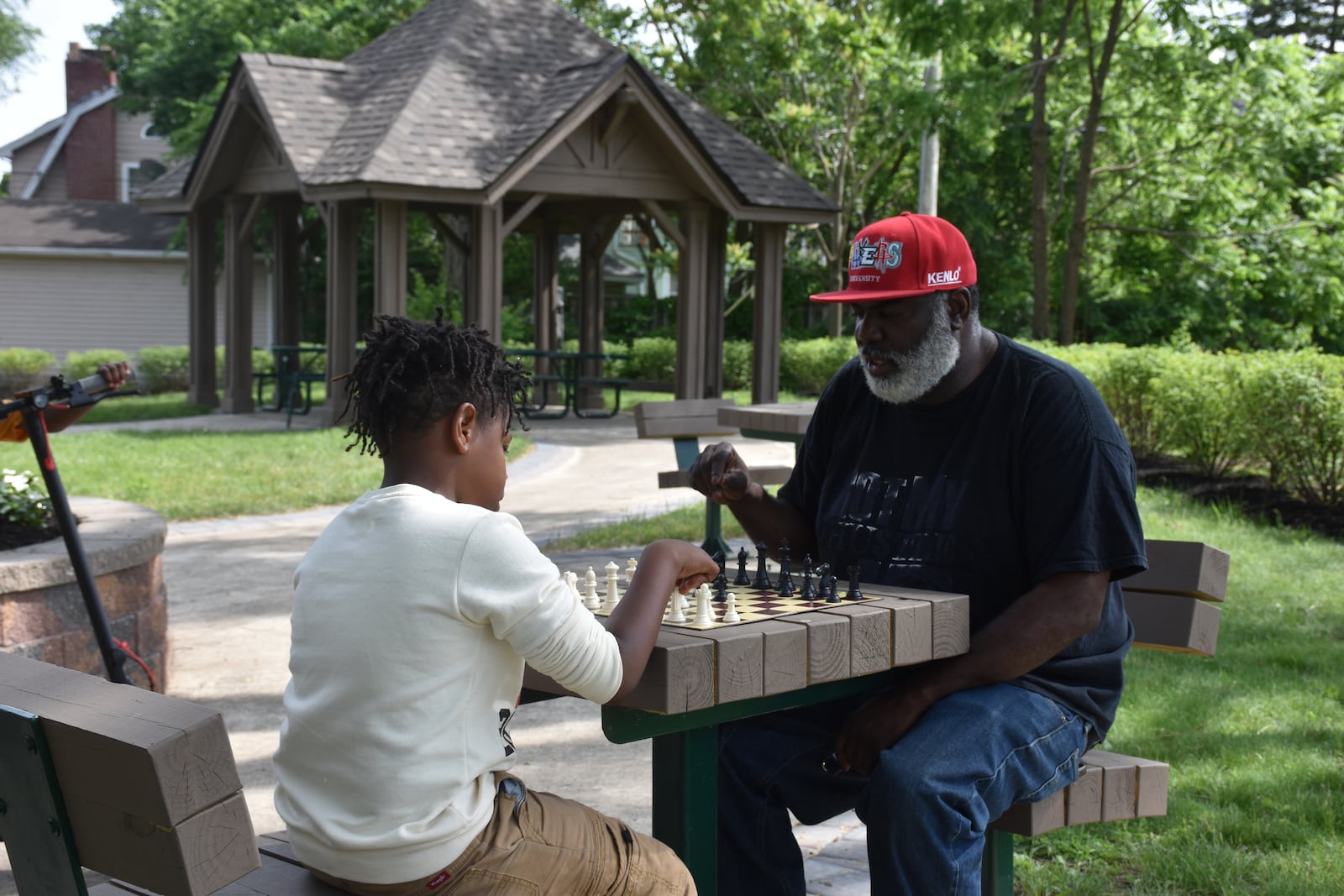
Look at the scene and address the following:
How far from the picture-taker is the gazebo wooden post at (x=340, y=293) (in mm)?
16781

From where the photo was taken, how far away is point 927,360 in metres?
3.30

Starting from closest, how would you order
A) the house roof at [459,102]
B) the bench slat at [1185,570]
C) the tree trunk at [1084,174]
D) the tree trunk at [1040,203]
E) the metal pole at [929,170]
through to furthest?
the bench slat at [1185,570] < the tree trunk at [1084,174] < the metal pole at [929,170] < the tree trunk at [1040,203] < the house roof at [459,102]

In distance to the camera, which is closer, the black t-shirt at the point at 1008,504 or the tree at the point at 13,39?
the black t-shirt at the point at 1008,504

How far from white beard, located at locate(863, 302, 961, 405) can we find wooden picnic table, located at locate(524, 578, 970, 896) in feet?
1.67

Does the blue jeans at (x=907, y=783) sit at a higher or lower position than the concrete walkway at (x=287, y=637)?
higher

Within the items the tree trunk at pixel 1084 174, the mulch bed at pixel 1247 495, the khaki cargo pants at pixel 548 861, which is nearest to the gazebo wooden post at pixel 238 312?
the tree trunk at pixel 1084 174

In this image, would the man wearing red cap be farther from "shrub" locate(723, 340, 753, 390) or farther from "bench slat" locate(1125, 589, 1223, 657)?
"shrub" locate(723, 340, 753, 390)

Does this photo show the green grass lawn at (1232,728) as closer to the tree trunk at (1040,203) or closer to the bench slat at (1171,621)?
the bench slat at (1171,621)

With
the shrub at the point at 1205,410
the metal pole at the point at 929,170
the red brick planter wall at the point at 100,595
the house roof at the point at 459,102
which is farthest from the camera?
the house roof at the point at 459,102

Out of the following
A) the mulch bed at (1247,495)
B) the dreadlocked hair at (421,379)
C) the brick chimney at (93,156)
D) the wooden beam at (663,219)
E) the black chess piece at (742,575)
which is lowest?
the mulch bed at (1247,495)

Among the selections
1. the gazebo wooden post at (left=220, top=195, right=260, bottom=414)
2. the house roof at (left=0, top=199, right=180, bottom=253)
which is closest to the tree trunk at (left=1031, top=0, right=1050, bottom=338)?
the gazebo wooden post at (left=220, top=195, right=260, bottom=414)

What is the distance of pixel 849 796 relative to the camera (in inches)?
132

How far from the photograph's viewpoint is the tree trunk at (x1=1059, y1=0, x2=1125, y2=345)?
47.1ft

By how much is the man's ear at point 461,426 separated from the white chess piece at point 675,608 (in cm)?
48
